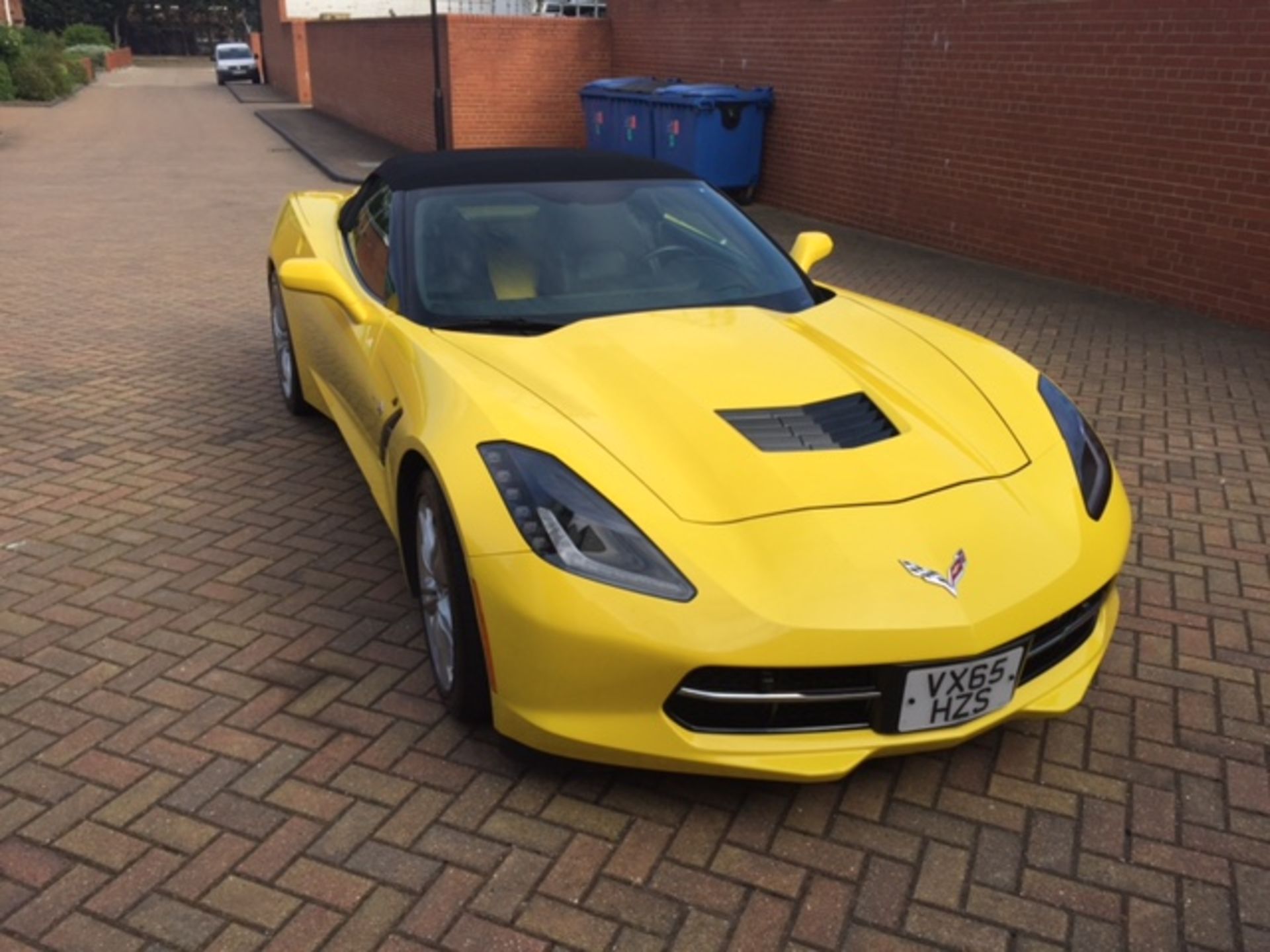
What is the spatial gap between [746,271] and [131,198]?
11889 millimetres

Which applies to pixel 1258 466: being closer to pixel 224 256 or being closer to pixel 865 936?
pixel 865 936

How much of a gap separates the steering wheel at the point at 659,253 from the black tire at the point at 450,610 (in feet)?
4.13

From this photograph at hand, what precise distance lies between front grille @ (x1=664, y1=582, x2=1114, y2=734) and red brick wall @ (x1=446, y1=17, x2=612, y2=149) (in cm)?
1446

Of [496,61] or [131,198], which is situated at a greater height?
[496,61]

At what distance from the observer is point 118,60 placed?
57.3m

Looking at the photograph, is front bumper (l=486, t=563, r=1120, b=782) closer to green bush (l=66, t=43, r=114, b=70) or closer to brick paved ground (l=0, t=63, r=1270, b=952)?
brick paved ground (l=0, t=63, r=1270, b=952)

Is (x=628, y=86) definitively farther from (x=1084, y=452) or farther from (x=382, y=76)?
(x=1084, y=452)

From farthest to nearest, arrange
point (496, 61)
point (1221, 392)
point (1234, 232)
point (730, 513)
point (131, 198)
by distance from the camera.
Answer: point (496, 61) → point (131, 198) → point (1234, 232) → point (1221, 392) → point (730, 513)

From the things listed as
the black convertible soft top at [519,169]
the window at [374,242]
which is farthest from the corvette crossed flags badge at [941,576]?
the black convertible soft top at [519,169]

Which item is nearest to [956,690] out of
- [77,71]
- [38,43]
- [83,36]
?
[77,71]

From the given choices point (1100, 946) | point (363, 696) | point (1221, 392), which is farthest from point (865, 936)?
point (1221, 392)

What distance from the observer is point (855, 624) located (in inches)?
91.0

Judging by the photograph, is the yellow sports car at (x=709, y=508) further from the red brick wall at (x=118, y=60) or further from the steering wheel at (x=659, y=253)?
the red brick wall at (x=118, y=60)

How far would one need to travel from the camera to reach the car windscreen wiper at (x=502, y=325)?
334 cm
